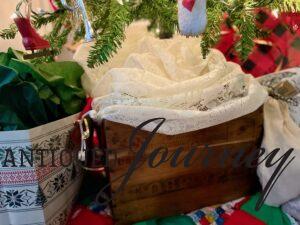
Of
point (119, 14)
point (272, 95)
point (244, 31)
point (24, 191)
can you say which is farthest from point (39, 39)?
point (272, 95)

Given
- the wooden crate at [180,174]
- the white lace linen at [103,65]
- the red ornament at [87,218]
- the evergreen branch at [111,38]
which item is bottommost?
the red ornament at [87,218]

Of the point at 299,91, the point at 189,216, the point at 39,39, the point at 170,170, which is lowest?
the point at 189,216

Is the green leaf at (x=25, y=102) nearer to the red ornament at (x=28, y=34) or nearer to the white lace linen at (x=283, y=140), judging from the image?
the red ornament at (x=28, y=34)

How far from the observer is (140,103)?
47cm

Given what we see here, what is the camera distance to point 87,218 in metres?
0.54

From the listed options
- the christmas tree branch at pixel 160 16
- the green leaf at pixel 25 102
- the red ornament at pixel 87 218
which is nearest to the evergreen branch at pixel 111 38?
the christmas tree branch at pixel 160 16

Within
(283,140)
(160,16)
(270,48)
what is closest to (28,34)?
(160,16)

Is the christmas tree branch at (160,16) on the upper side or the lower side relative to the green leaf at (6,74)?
upper

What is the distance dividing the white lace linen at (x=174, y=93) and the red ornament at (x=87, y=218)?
220 mm

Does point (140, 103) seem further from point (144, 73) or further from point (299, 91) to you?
point (299, 91)

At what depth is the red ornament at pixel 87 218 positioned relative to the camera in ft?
1.75

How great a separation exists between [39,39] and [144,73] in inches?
8.3

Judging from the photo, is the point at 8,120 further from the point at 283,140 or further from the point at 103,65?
the point at 283,140

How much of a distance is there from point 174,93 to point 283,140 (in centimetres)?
25
